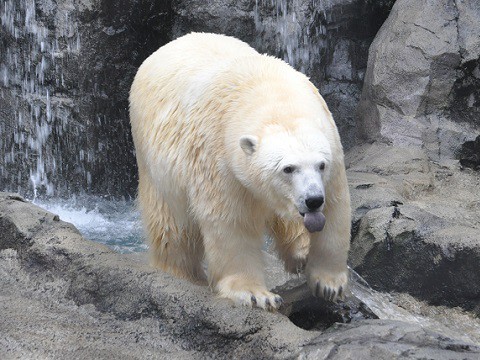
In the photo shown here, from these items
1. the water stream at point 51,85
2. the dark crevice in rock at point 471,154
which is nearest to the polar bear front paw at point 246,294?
the dark crevice in rock at point 471,154

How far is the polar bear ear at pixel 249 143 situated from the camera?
4117mm

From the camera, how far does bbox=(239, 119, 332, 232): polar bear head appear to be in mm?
3957

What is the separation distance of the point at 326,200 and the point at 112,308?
1.36 meters

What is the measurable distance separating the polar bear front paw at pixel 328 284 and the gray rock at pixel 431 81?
367 cm

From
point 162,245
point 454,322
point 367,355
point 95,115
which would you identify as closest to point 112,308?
point 162,245

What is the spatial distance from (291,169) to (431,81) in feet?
15.3

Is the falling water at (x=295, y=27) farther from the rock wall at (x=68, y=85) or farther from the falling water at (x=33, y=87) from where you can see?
the falling water at (x=33, y=87)

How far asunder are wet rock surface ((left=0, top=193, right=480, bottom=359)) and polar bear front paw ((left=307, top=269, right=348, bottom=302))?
163mm

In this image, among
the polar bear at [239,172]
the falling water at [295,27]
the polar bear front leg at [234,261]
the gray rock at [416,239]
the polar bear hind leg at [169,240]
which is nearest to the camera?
the polar bear at [239,172]

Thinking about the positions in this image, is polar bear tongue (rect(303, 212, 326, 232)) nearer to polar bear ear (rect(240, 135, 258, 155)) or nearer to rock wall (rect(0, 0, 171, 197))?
polar bear ear (rect(240, 135, 258, 155))

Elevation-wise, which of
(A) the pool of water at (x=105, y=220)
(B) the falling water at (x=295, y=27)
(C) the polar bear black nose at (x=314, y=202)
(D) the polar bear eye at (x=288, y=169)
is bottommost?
(A) the pool of water at (x=105, y=220)

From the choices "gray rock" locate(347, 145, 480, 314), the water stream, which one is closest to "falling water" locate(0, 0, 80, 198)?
the water stream

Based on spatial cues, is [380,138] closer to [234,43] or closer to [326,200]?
[234,43]

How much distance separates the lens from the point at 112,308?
447 centimetres
